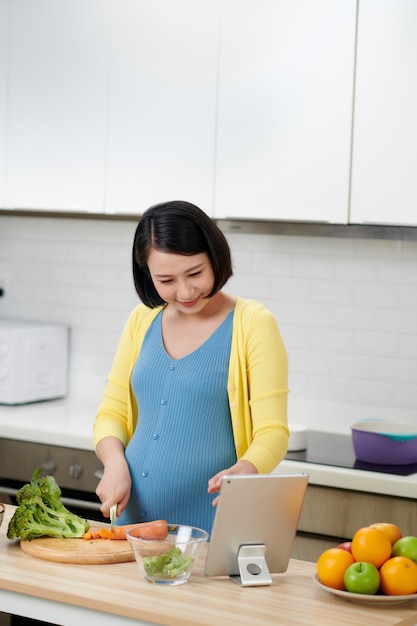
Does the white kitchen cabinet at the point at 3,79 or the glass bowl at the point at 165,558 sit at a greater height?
the white kitchen cabinet at the point at 3,79

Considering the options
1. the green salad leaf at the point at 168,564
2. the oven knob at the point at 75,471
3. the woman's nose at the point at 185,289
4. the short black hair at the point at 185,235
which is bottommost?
the oven knob at the point at 75,471

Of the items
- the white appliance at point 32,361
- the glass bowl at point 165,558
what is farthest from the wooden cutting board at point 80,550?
the white appliance at point 32,361

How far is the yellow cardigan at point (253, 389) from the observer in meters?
2.26

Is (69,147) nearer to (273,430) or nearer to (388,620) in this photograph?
(273,430)

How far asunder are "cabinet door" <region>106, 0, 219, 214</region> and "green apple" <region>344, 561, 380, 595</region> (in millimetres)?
1859

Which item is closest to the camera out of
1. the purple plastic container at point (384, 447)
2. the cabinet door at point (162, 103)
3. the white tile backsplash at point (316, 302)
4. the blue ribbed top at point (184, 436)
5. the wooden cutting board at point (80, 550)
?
the wooden cutting board at point (80, 550)

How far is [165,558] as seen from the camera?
1.90 meters

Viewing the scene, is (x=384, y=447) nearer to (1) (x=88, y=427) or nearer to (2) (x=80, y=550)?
(1) (x=88, y=427)

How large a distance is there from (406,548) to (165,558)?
0.47 metres

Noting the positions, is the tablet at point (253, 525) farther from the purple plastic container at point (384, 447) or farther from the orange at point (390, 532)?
the purple plastic container at point (384, 447)

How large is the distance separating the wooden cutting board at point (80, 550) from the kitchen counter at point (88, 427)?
1.08 m

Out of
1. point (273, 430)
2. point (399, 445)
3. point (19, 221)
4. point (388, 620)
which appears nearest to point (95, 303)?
point (19, 221)

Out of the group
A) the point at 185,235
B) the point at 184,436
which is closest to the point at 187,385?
the point at 184,436

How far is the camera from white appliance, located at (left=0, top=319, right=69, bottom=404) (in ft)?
12.9
